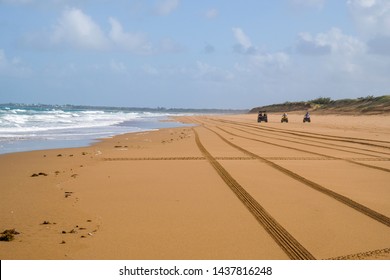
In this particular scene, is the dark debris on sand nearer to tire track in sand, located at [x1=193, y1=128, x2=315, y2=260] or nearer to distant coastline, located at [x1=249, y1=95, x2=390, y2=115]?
tire track in sand, located at [x1=193, y1=128, x2=315, y2=260]

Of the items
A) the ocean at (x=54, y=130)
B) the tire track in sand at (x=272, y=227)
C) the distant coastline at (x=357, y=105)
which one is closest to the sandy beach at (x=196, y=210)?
the tire track in sand at (x=272, y=227)

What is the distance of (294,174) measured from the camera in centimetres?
922

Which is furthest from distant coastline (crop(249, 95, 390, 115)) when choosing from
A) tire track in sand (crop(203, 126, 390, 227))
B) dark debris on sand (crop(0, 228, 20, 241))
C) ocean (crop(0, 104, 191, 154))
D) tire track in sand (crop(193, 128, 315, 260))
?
dark debris on sand (crop(0, 228, 20, 241))

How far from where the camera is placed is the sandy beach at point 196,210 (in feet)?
14.9

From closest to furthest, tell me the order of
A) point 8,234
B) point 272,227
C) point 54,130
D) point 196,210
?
point 8,234 < point 272,227 < point 196,210 < point 54,130

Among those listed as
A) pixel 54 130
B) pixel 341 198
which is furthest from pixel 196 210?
pixel 54 130

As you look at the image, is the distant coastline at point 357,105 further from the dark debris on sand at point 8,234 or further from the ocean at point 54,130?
the dark debris on sand at point 8,234

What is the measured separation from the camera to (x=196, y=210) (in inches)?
241

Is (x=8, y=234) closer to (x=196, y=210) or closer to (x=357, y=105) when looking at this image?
(x=196, y=210)

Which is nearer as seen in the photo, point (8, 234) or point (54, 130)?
point (8, 234)

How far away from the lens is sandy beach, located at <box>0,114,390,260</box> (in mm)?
4543

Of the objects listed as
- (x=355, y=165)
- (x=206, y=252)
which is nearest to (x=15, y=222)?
(x=206, y=252)

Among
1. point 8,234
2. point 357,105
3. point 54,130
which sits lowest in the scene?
point 54,130

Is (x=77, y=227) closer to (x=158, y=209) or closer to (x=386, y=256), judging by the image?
(x=158, y=209)
